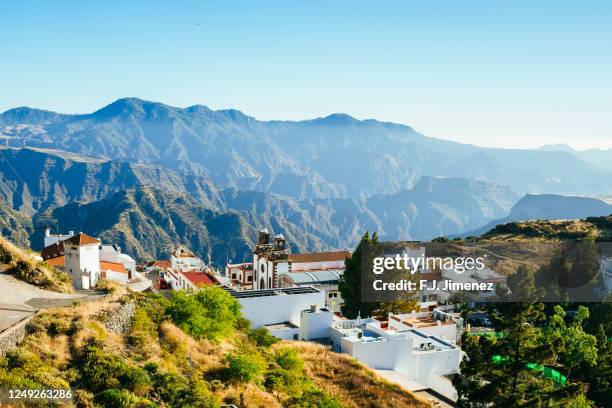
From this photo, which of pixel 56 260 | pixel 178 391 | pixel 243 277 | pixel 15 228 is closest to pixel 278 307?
pixel 56 260

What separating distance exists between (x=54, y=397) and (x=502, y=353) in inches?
610

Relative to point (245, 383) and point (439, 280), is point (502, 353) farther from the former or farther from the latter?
point (439, 280)

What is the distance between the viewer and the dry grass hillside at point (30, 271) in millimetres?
20094

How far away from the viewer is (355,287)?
36.8m

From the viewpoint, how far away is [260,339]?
25078 millimetres

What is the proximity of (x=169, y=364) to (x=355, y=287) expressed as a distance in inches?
869

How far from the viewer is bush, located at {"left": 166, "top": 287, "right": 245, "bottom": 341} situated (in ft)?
66.8

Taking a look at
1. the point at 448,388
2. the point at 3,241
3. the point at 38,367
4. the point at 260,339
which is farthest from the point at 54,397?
the point at 448,388

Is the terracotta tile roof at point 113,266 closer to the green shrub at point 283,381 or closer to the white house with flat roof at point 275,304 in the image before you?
the white house with flat roof at point 275,304

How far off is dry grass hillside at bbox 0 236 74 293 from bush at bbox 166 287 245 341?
13.9ft

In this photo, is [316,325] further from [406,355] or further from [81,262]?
[81,262]

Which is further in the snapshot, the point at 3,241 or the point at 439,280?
the point at 439,280

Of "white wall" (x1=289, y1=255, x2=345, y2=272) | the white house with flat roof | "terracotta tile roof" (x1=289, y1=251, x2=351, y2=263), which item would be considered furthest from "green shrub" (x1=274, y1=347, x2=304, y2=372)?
"terracotta tile roof" (x1=289, y1=251, x2=351, y2=263)

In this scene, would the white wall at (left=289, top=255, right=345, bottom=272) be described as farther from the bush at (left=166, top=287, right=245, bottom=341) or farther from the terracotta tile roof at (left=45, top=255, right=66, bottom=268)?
the bush at (left=166, top=287, right=245, bottom=341)
